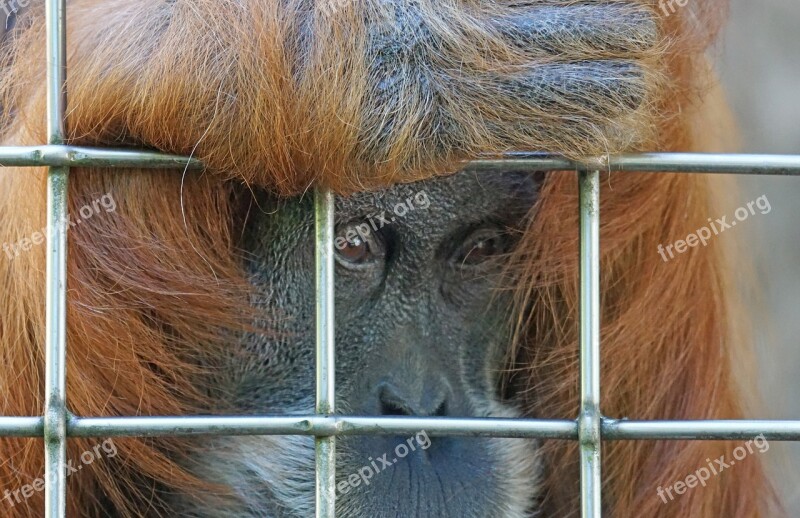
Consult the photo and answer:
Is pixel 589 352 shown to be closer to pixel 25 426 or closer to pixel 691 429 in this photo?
pixel 691 429

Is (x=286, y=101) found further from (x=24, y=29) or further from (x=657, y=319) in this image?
(x=657, y=319)

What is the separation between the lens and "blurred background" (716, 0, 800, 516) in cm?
265

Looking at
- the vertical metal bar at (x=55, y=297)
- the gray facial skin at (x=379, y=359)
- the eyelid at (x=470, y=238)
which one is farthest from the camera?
the eyelid at (x=470, y=238)

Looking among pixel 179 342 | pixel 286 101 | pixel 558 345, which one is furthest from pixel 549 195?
pixel 179 342

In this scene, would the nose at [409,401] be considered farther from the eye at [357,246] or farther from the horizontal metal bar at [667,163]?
the horizontal metal bar at [667,163]

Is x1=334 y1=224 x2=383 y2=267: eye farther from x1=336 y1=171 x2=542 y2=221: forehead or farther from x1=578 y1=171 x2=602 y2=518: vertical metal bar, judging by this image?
x1=578 y1=171 x2=602 y2=518: vertical metal bar

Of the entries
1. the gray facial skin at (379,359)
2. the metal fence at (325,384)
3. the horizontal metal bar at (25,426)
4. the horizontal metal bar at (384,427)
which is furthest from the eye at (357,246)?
the horizontal metal bar at (25,426)

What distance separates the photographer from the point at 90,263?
3.58 ft

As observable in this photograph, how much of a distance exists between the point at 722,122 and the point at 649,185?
12.5 inches

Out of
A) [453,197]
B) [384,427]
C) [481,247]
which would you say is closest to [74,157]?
[384,427]

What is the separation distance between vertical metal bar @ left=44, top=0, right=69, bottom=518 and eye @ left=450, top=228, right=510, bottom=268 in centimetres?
61

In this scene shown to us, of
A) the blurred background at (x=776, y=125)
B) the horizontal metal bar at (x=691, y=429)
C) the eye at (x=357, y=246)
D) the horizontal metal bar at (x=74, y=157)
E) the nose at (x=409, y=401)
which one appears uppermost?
the blurred background at (x=776, y=125)

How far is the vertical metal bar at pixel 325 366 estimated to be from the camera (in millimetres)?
948

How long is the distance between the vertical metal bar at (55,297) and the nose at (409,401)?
17.6 inches
